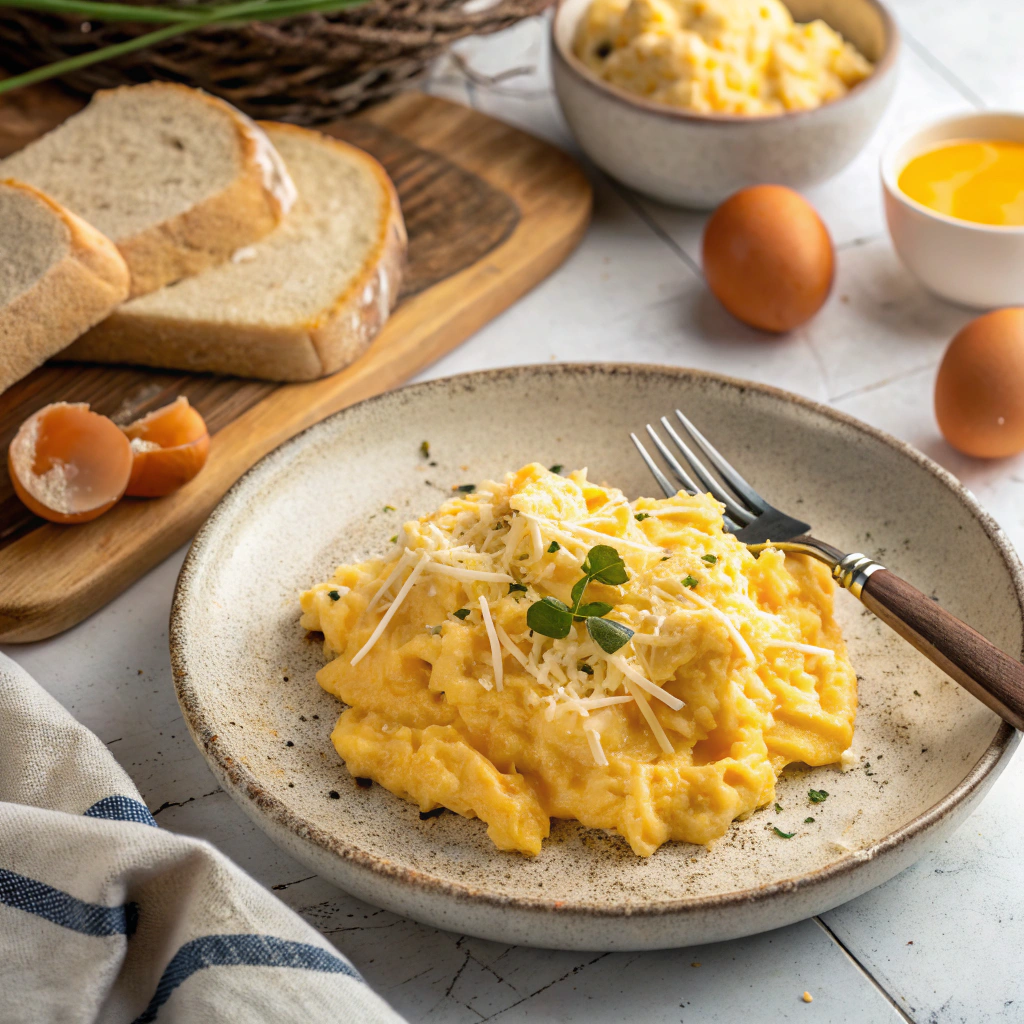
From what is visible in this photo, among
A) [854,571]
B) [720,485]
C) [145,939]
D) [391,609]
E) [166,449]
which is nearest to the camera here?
[145,939]

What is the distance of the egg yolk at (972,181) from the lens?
10.1 feet

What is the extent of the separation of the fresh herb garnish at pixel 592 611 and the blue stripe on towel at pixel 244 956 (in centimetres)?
59

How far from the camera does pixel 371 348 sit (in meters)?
3.09

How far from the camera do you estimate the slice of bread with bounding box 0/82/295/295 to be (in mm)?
3127

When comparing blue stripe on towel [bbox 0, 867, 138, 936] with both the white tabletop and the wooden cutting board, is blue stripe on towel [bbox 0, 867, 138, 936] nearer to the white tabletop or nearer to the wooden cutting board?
the white tabletop

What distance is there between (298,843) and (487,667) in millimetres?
412

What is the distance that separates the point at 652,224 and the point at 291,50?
124cm

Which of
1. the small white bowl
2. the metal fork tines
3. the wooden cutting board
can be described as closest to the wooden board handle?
the metal fork tines

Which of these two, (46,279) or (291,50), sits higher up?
(291,50)

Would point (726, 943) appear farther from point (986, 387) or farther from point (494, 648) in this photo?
point (986, 387)

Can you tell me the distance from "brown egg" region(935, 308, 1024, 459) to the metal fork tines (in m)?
0.58

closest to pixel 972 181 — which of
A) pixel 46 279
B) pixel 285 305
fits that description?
pixel 285 305

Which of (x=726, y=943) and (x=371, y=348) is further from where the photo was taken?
(x=371, y=348)

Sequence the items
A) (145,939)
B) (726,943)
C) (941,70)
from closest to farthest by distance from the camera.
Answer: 1. (145,939)
2. (726,943)
3. (941,70)
